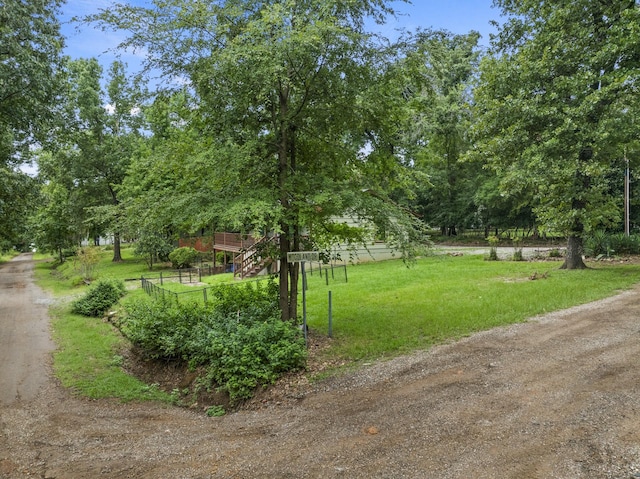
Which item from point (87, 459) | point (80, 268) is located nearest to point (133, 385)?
point (87, 459)

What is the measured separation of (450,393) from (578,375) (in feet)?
5.73

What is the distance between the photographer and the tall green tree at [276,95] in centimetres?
625

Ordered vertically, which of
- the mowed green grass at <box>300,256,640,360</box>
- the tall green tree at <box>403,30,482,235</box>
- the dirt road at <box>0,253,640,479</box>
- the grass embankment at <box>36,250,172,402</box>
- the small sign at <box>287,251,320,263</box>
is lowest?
the grass embankment at <box>36,250,172,402</box>

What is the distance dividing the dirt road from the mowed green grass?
107 centimetres

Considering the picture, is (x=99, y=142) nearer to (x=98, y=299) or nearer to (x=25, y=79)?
(x=98, y=299)

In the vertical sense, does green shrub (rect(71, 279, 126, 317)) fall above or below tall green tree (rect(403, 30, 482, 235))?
below

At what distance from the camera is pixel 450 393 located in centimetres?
509

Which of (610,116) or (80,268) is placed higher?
(610,116)

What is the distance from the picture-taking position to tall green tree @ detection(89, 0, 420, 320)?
6.25 meters

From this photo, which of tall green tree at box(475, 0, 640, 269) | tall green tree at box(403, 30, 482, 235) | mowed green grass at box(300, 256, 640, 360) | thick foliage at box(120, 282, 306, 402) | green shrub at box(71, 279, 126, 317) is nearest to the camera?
thick foliage at box(120, 282, 306, 402)

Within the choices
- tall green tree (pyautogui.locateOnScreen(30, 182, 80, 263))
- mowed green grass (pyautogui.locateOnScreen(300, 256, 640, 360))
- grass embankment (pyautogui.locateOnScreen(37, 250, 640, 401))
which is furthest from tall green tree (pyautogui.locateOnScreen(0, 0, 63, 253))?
tall green tree (pyautogui.locateOnScreen(30, 182, 80, 263))

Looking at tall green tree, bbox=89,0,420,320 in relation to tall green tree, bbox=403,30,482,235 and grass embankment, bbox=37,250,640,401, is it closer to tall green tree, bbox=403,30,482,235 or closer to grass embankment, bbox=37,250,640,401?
grass embankment, bbox=37,250,640,401

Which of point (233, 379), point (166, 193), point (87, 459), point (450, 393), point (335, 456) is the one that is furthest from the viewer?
point (166, 193)

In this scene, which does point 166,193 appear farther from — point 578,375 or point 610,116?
point 610,116
